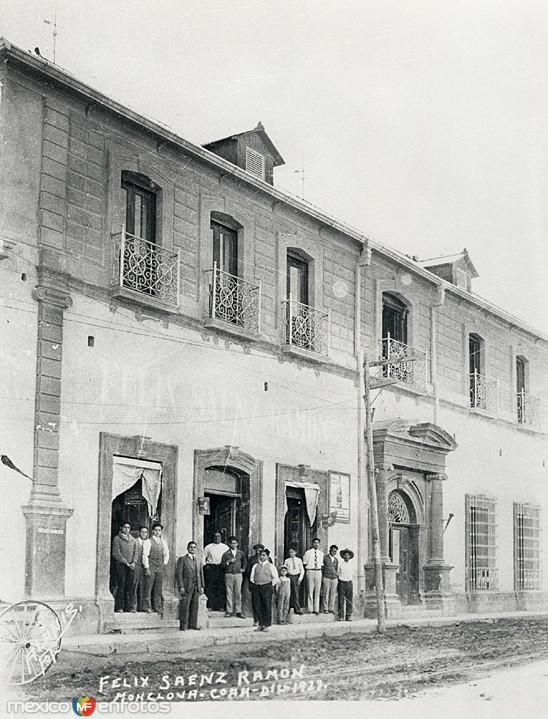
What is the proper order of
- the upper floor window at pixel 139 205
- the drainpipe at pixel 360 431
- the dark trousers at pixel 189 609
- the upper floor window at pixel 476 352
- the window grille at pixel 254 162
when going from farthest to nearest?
the upper floor window at pixel 476 352 → the drainpipe at pixel 360 431 → the window grille at pixel 254 162 → the upper floor window at pixel 139 205 → the dark trousers at pixel 189 609

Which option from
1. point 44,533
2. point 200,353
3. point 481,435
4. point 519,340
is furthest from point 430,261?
point 44,533

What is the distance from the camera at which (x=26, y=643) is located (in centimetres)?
1018

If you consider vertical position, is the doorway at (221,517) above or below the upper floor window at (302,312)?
below

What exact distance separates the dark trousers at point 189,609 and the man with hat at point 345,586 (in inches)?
158

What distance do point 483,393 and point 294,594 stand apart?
7495mm

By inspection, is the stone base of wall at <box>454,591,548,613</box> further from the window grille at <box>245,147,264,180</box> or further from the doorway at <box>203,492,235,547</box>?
the window grille at <box>245,147,264,180</box>

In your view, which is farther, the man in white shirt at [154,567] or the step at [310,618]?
the step at [310,618]

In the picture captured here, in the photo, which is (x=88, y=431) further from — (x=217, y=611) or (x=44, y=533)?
(x=217, y=611)

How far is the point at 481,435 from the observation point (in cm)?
2184

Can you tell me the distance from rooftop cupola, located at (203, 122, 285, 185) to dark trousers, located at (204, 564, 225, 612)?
6.60 metres

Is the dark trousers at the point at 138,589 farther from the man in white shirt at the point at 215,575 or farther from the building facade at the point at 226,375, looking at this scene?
the man in white shirt at the point at 215,575

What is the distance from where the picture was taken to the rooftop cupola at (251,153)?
16.0 m

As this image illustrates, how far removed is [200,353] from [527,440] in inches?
350

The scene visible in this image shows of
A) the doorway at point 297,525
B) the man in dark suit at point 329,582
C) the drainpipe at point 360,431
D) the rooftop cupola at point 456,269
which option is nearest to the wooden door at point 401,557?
the drainpipe at point 360,431
